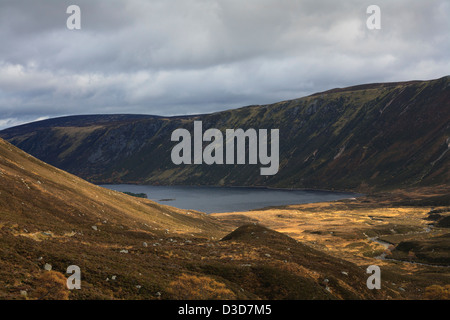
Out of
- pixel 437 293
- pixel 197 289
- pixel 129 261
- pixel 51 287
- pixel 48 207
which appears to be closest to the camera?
pixel 51 287

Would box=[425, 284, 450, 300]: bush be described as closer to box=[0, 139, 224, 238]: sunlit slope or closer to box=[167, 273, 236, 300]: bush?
box=[167, 273, 236, 300]: bush

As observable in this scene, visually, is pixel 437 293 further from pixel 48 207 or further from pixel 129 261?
pixel 48 207

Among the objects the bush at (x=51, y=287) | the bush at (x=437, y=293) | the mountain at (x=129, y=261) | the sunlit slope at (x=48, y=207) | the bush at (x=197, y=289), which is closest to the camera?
the bush at (x=51, y=287)

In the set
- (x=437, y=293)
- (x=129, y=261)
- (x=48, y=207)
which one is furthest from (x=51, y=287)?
(x=437, y=293)

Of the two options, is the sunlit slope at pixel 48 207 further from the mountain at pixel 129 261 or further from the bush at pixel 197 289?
the bush at pixel 197 289

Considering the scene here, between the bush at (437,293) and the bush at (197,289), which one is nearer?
the bush at (197,289)

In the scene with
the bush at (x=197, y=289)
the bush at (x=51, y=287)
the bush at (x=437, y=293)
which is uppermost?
the bush at (x=51, y=287)

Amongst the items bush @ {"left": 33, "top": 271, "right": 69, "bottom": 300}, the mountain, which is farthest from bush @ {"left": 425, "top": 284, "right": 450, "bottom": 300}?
bush @ {"left": 33, "top": 271, "right": 69, "bottom": 300}

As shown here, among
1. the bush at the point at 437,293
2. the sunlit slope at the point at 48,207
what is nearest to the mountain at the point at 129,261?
the sunlit slope at the point at 48,207
